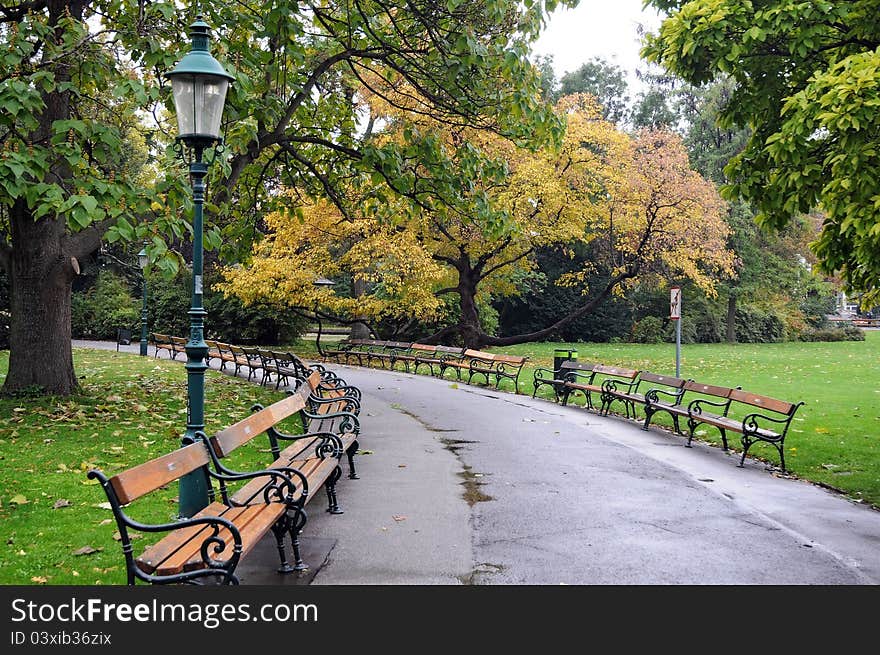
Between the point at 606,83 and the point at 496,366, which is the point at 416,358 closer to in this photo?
the point at 496,366

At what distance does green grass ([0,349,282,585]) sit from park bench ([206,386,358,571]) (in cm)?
95

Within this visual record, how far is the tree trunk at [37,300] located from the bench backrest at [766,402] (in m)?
9.94

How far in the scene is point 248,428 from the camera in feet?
20.4

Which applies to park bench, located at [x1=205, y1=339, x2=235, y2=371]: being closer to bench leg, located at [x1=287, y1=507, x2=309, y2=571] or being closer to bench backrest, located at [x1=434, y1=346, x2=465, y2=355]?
bench backrest, located at [x1=434, y1=346, x2=465, y2=355]

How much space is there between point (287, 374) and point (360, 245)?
9.35m

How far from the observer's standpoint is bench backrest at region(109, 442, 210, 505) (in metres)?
4.01

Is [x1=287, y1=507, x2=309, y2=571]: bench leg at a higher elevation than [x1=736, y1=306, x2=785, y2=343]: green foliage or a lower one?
lower

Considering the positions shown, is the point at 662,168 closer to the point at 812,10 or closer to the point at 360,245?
the point at 360,245

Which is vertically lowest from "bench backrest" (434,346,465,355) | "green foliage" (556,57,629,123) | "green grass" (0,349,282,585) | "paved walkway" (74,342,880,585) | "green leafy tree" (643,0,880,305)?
"paved walkway" (74,342,880,585)

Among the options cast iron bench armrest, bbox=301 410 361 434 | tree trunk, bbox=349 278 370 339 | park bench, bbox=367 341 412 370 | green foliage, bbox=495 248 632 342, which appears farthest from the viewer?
green foliage, bbox=495 248 632 342

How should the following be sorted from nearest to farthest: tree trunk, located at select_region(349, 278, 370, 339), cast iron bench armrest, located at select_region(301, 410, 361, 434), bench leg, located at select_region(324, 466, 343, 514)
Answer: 1. bench leg, located at select_region(324, 466, 343, 514)
2. cast iron bench armrest, located at select_region(301, 410, 361, 434)
3. tree trunk, located at select_region(349, 278, 370, 339)

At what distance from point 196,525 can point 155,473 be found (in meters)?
0.46

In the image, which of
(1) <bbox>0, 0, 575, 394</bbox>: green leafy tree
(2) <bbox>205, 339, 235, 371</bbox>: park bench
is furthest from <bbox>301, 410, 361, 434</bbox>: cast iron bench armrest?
(2) <bbox>205, 339, 235, 371</bbox>: park bench

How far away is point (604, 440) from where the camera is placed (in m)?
10.9
